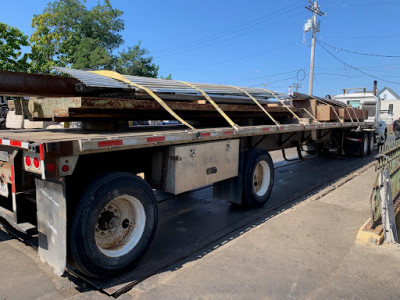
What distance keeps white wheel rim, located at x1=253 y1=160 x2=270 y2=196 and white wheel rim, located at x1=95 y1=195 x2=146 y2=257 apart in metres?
2.95

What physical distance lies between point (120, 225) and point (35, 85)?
195 cm

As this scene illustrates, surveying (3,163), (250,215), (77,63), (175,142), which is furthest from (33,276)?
(77,63)

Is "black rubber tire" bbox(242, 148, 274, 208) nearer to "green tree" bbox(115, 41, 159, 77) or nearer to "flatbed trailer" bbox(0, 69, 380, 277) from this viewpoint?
"flatbed trailer" bbox(0, 69, 380, 277)

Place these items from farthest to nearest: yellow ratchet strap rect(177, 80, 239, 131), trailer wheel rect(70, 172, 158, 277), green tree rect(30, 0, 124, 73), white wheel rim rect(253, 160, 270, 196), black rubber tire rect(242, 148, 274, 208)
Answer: green tree rect(30, 0, 124, 73), white wheel rim rect(253, 160, 270, 196), black rubber tire rect(242, 148, 274, 208), yellow ratchet strap rect(177, 80, 239, 131), trailer wheel rect(70, 172, 158, 277)

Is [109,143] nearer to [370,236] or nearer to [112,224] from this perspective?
[112,224]

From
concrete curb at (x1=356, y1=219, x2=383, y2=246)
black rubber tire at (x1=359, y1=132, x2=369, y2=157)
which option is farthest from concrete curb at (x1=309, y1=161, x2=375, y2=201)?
concrete curb at (x1=356, y1=219, x2=383, y2=246)

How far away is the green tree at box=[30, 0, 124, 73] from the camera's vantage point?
63.6 feet

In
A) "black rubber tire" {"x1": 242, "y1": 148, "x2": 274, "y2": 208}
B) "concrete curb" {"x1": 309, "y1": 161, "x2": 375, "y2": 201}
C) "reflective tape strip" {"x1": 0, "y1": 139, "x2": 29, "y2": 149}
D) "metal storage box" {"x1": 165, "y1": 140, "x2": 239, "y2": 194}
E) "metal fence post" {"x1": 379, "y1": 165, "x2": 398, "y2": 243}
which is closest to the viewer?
"reflective tape strip" {"x1": 0, "y1": 139, "x2": 29, "y2": 149}

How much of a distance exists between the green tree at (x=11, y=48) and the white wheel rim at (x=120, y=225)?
16.2m

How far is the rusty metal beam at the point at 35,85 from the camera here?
140 inches

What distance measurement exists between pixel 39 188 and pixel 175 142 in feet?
5.21

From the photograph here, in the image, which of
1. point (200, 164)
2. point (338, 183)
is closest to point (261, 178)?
point (200, 164)

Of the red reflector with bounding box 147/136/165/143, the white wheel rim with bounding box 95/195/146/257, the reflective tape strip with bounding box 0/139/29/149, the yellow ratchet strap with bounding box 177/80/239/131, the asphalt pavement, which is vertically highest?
the yellow ratchet strap with bounding box 177/80/239/131

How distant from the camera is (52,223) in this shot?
302cm
